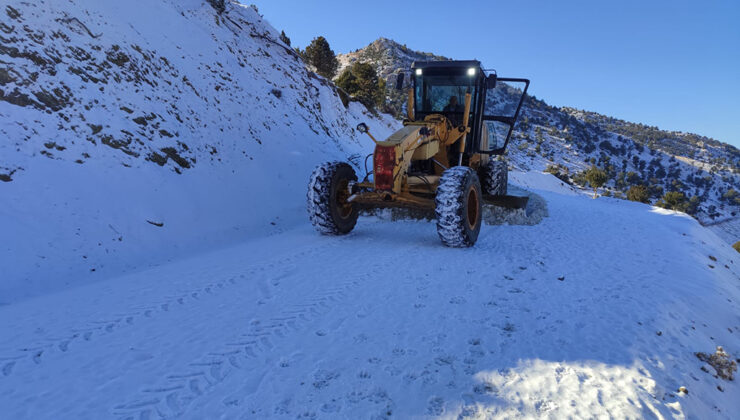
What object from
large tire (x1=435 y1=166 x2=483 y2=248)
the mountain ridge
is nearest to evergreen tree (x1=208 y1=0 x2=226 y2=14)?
large tire (x1=435 y1=166 x2=483 y2=248)

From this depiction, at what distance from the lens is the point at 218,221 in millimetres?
8500

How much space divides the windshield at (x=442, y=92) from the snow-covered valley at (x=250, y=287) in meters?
2.88

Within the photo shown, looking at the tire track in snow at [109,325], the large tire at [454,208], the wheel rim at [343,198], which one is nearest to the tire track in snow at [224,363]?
the tire track in snow at [109,325]

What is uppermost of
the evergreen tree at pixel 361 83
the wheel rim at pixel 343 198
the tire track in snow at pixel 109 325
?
the evergreen tree at pixel 361 83

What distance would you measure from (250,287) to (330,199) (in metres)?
2.93

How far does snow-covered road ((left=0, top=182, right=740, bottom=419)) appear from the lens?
9.90ft

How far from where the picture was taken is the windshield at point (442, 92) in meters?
9.25

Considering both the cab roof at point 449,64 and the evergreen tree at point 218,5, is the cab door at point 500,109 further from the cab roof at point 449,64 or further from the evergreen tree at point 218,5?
the evergreen tree at point 218,5

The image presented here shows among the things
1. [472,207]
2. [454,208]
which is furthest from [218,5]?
[454,208]

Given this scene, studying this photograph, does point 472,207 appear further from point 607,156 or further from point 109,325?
point 607,156

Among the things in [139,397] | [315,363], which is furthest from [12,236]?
→ [315,363]

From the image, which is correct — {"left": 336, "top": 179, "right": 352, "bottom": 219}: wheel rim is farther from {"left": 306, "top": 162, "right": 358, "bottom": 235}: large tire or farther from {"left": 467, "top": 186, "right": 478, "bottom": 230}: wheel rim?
{"left": 467, "top": 186, "right": 478, "bottom": 230}: wheel rim

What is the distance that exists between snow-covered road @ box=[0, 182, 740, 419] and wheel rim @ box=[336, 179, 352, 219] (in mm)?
1678

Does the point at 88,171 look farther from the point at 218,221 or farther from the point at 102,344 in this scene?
the point at 102,344
